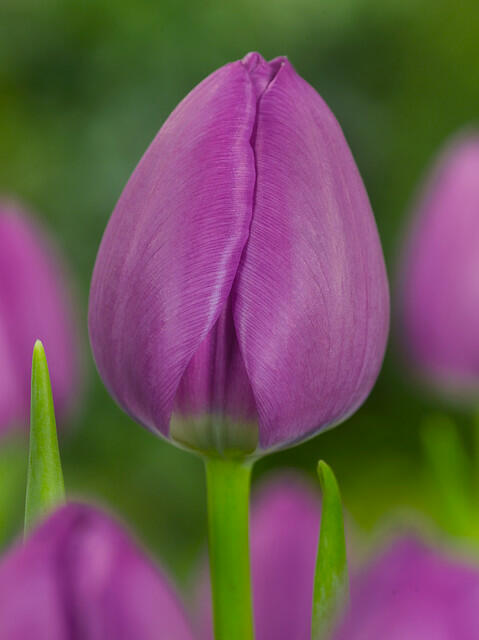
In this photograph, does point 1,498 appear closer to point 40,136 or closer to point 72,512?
point 72,512

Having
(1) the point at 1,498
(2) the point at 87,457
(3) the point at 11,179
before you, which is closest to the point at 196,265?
(1) the point at 1,498

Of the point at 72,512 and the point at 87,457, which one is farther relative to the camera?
the point at 87,457

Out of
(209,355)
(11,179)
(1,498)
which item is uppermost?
(209,355)

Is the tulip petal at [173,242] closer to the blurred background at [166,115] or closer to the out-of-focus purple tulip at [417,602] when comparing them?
the out-of-focus purple tulip at [417,602]

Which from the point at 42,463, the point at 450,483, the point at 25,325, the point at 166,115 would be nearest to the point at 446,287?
the point at 450,483

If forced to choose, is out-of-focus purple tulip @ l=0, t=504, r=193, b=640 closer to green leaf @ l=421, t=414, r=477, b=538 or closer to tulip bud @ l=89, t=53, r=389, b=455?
tulip bud @ l=89, t=53, r=389, b=455

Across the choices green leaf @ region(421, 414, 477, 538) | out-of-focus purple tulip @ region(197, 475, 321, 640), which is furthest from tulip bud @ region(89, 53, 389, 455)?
green leaf @ region(421, 414, 477, 538)

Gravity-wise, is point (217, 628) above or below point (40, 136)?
above
